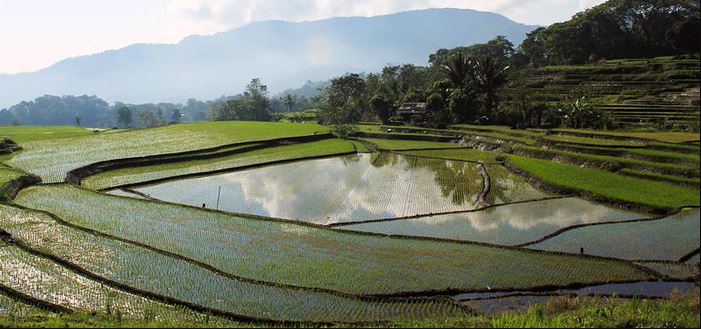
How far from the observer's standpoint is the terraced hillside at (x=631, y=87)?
89.1ft

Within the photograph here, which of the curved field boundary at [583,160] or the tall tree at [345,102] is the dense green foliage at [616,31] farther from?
the curved field boundary at [583,160]

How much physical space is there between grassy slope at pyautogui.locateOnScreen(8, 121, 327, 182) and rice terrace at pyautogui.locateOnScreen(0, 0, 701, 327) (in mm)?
217

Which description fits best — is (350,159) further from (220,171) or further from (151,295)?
(151,295)

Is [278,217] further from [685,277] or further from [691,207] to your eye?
[691,207]

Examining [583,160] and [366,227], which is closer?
[366,227]

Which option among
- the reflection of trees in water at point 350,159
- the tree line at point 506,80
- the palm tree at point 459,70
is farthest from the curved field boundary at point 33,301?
the palm tree at point 459,70

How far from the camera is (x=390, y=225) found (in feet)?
43.0

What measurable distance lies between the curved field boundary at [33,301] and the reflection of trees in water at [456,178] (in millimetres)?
10925

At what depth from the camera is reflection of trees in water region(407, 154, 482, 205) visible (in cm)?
1641

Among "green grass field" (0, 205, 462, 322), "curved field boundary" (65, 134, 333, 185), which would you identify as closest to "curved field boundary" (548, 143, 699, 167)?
"green grass field" (0, 205, 462, 322)

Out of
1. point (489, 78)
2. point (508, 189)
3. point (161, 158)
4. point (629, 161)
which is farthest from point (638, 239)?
point (489, 78)

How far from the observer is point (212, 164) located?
23.1 metres

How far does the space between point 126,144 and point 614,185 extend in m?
24.9

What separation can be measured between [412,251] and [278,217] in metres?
4.77
